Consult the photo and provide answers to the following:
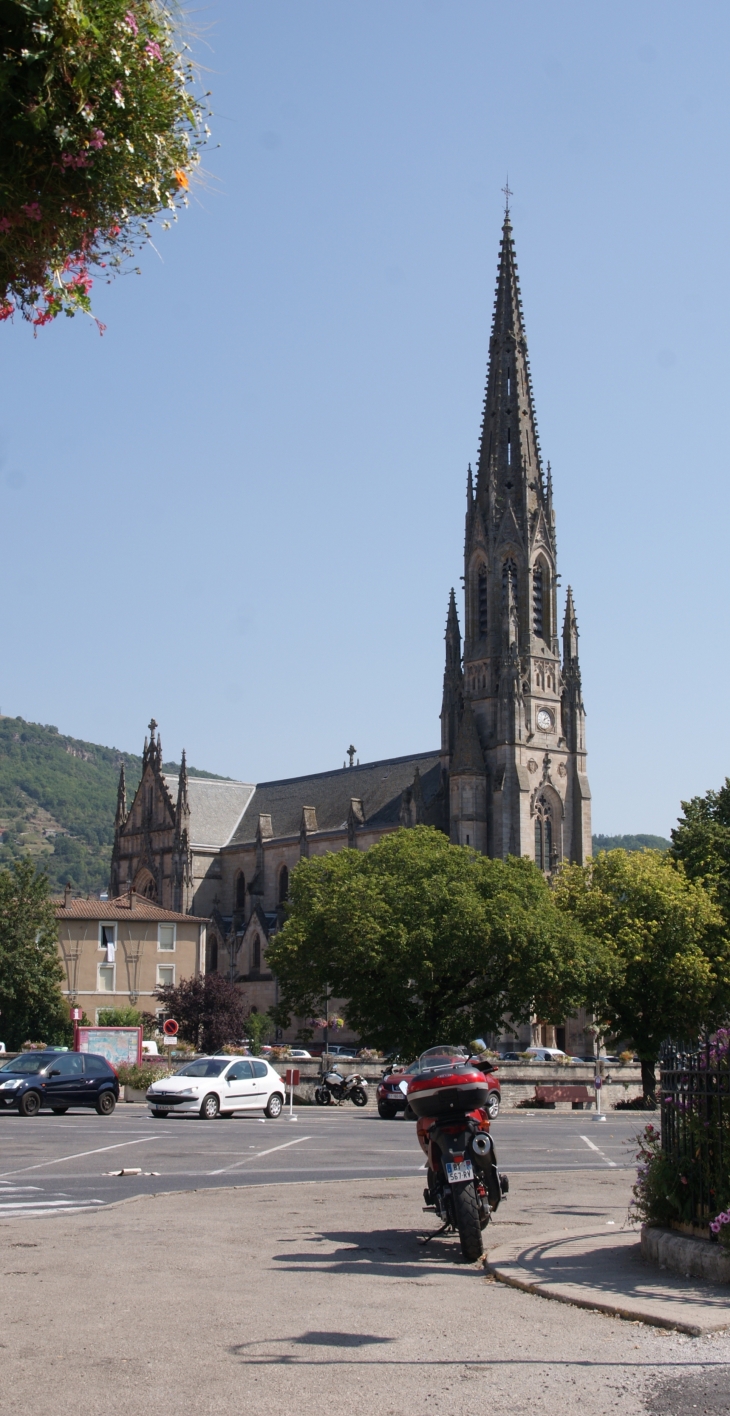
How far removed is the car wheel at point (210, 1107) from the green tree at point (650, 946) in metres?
21.8

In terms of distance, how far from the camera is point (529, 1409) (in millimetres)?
6348

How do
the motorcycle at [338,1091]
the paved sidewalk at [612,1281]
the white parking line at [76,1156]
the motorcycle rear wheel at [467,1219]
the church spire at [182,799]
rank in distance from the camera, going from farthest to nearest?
the church spire at [182,799] < the motorcycle at [338,1091] < the white parking line at [76,1156] < the motorcycle rear wheel at [467,1219] < the paved sidewalk at [612,1281]

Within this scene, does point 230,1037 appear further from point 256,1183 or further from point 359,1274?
point 359,1274

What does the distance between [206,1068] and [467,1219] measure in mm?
22383

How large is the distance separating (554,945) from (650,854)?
36.6ft

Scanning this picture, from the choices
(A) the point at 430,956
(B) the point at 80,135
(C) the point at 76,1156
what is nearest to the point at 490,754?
(A) the point at 430,956

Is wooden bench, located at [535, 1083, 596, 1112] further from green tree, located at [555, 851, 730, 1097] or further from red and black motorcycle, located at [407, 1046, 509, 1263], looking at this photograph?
red and black motorcycle, located at [407, 1046, 509, 1263]

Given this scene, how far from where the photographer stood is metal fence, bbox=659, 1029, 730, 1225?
9539mm

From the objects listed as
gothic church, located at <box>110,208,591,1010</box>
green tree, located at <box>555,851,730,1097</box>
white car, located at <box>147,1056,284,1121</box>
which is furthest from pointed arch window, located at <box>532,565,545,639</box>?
white car, located at <box>147,1056,284,1121</box>

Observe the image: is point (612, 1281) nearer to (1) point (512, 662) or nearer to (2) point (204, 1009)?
(2) point (204, 1009)

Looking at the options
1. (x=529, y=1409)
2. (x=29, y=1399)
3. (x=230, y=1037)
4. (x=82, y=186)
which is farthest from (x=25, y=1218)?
(x=230, y=1037)

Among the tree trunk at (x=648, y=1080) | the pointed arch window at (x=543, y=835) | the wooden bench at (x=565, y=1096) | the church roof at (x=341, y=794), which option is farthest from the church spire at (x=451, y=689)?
the wooden bench at (x=565, y=1096)

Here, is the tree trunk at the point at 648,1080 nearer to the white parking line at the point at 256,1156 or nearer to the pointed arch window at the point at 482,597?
the white parking line at the point at 256,1156

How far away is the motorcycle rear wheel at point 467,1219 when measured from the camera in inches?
415
